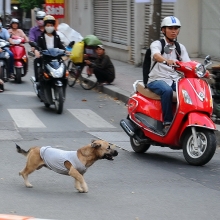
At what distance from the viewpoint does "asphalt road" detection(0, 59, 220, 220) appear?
21.7ft

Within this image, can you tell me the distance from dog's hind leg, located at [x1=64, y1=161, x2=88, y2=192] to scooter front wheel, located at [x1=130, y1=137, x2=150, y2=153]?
2.70m

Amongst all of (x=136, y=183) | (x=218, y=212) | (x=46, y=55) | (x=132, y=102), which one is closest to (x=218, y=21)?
(x=46, y=55)

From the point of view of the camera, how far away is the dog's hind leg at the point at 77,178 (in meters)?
7.20

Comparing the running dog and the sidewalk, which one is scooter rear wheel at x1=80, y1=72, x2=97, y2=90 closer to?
the sidewalk

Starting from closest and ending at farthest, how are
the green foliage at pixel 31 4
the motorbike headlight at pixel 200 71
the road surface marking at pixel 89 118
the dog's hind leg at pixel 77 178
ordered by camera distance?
the dog's hind leg at pixel 77 178, the motorbike headlight at pixel 200 71, the road surface marking at pixel 89 118, the green foliage at pixel 31 4

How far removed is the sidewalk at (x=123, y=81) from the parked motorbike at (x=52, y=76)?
1.98 metres

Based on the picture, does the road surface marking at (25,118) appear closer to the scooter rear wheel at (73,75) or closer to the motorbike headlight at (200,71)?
the motorbike headlight at (200,71)

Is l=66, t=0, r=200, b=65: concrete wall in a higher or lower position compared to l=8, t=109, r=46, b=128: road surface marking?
higher

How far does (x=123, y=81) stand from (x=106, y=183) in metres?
10.8

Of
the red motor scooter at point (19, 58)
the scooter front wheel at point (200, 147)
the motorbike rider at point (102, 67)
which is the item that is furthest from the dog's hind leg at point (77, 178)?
the red motor scooter at point (19, 58)

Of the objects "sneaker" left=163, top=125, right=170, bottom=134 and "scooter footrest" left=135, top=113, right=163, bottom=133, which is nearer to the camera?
"sneaker" left=163, top=125, right=170, bottom=134

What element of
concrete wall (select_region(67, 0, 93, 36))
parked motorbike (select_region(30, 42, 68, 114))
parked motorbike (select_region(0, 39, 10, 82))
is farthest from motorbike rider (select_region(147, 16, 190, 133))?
concrete wall (select_region(67, 0, 93, 36))

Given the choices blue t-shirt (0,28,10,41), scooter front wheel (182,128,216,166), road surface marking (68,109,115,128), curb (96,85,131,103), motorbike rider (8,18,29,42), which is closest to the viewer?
scooter front wheel (182,128,216,166)

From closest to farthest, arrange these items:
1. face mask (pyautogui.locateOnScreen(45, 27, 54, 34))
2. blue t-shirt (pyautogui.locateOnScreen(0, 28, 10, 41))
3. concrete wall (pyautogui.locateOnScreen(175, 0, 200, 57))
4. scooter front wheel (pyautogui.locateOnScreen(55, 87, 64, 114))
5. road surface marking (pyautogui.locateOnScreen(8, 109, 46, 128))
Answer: road surface marking (pyautogui.locateOnScreen(8, 109, 46, 128)) < scooter front wheel (pyautogui.locateOnScreen(55, 87, 64, 114)) < face mask (pyautogui.locateOnScreen(45, 27, 54, 34)) < blue t-shirt (pyautogui.locateOnScreen(0, 28, 10, 41)) < concrete wall (pyautogui.locateOnScreen(175, 0, 200, 57))
